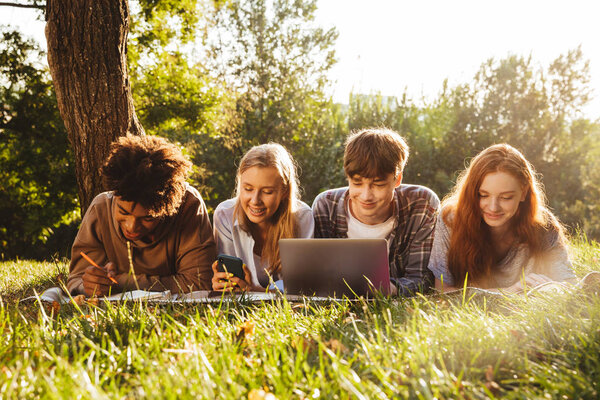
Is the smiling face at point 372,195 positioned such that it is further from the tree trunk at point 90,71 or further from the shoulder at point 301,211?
the tree trunk at point 90,71

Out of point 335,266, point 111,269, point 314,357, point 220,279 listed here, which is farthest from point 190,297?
point 314,357

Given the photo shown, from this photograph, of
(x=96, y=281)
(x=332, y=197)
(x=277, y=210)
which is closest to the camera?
(x=96, y=281)

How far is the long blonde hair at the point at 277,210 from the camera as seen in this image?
3.72 metres

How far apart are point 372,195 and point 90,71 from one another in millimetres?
2859

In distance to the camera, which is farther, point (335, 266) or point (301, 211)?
point (301, 211)

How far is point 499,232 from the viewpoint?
12.3 ft

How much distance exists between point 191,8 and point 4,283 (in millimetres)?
6320

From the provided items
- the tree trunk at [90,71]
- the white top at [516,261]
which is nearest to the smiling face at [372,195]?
the white top at [516,261]

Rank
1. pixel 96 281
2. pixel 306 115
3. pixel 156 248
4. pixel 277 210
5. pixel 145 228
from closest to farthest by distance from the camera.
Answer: pixel 96 281, pixel 145 228, pixel 156 248, pixel 277 210, pixel 306 115

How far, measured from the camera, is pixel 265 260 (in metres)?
3.86

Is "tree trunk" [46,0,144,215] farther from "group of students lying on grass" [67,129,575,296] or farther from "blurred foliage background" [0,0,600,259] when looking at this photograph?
"blurred foliage background" [0,0,600,259]

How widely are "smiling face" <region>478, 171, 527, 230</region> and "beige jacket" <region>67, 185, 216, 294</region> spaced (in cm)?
206

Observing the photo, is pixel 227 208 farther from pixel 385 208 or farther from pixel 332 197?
pixel 385 208

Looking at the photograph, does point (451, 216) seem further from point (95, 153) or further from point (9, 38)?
point (9, 38)
